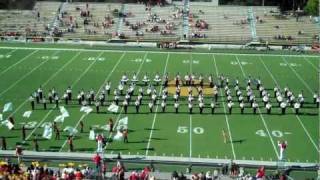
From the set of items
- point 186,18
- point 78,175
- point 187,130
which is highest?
point 186,18

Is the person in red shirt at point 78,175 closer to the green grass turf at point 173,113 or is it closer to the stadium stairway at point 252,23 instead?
the green grass turf at point 173,113

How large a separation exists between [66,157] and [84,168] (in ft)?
6.01

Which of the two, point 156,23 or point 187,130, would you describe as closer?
point 187,130

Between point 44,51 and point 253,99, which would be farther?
point 44,51

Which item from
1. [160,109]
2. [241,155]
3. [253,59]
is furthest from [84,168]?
[253,59]

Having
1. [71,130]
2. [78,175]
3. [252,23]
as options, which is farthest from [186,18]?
[78,175]

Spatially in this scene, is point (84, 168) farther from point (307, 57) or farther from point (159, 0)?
point (159, 0)

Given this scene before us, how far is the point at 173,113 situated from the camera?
2361cm

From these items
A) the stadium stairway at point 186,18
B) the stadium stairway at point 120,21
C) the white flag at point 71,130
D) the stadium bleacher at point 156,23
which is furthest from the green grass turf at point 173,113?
the stadium stairway at point 120,21

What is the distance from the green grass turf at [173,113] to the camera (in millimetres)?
19453

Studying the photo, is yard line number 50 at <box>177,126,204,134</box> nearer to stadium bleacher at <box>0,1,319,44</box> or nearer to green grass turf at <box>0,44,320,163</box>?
green grass turf at <box>0,44,320,163</box>

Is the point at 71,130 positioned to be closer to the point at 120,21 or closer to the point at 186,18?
the point at 120,21

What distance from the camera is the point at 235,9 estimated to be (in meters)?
51.9

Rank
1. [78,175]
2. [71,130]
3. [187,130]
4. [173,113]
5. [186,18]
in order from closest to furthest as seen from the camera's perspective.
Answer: [78,175] → [71,130] → [187,130] → [173,113] → [186,18]
